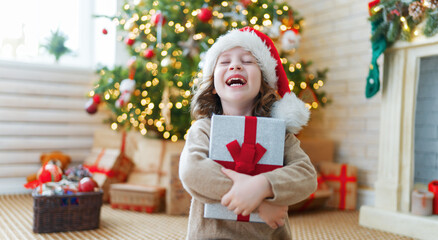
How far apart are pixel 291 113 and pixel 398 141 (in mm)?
1337

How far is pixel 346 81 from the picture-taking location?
296 cm

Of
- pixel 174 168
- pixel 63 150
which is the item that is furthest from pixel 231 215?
pixel 63 150

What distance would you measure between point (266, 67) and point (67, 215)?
4.43 ft

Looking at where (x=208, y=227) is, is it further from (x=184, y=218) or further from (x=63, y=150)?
(x=63, y=150)

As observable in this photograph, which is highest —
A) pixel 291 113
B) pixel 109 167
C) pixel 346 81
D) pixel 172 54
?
pixel 172 54

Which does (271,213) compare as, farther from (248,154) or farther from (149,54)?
(149,54)

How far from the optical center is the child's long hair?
1.12 m

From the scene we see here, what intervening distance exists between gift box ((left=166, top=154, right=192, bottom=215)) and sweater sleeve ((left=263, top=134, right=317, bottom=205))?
140cm

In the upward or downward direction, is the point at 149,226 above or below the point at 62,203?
below

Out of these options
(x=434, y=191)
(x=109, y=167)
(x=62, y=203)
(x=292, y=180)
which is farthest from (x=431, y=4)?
(x=109, y=167)

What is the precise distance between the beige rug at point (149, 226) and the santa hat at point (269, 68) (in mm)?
1047

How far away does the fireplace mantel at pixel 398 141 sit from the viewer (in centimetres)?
206

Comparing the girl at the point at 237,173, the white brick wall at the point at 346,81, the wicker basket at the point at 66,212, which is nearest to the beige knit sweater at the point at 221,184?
the girl at the point at 237,173

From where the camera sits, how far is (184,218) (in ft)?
7.54
